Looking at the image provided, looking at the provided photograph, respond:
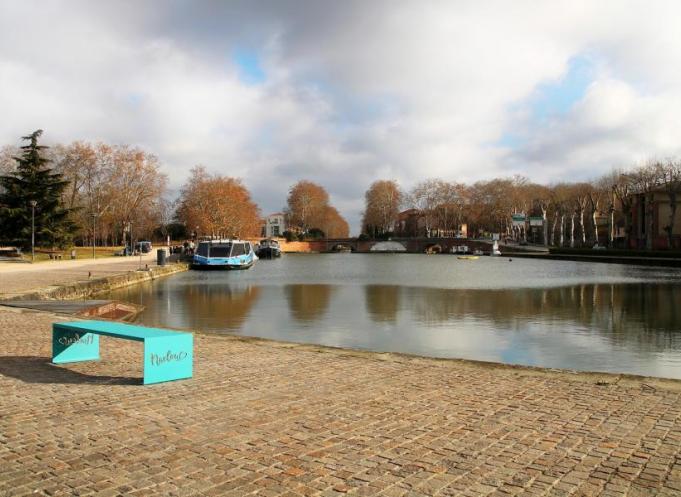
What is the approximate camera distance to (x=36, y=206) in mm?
54344

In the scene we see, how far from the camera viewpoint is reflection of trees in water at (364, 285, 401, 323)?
774 inches

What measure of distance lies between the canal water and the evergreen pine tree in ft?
87.0

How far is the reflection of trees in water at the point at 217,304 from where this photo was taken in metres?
18.7

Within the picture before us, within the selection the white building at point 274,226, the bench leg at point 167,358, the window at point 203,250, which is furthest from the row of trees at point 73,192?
the white building at point 274,226

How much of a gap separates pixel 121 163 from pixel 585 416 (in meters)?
76.8

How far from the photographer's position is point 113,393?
706 centimetres

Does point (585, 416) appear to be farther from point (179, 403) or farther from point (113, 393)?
point (113, 393)

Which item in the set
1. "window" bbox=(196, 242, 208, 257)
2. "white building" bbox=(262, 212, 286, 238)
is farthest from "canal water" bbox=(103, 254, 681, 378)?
"white building" bbox=(262, 212, 286, 238)

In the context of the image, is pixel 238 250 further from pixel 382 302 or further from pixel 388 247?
pixel 388 247

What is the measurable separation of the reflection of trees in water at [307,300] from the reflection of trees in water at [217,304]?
5.55ft

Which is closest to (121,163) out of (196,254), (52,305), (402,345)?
(196,254)

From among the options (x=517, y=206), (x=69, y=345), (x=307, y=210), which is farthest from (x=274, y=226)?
(x=69, y=345)

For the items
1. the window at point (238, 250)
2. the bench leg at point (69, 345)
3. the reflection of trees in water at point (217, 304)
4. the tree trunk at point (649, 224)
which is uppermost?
the tree trunk at point (649, 224)

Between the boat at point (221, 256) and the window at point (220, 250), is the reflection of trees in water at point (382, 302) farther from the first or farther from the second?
the window at point (220, 250)
